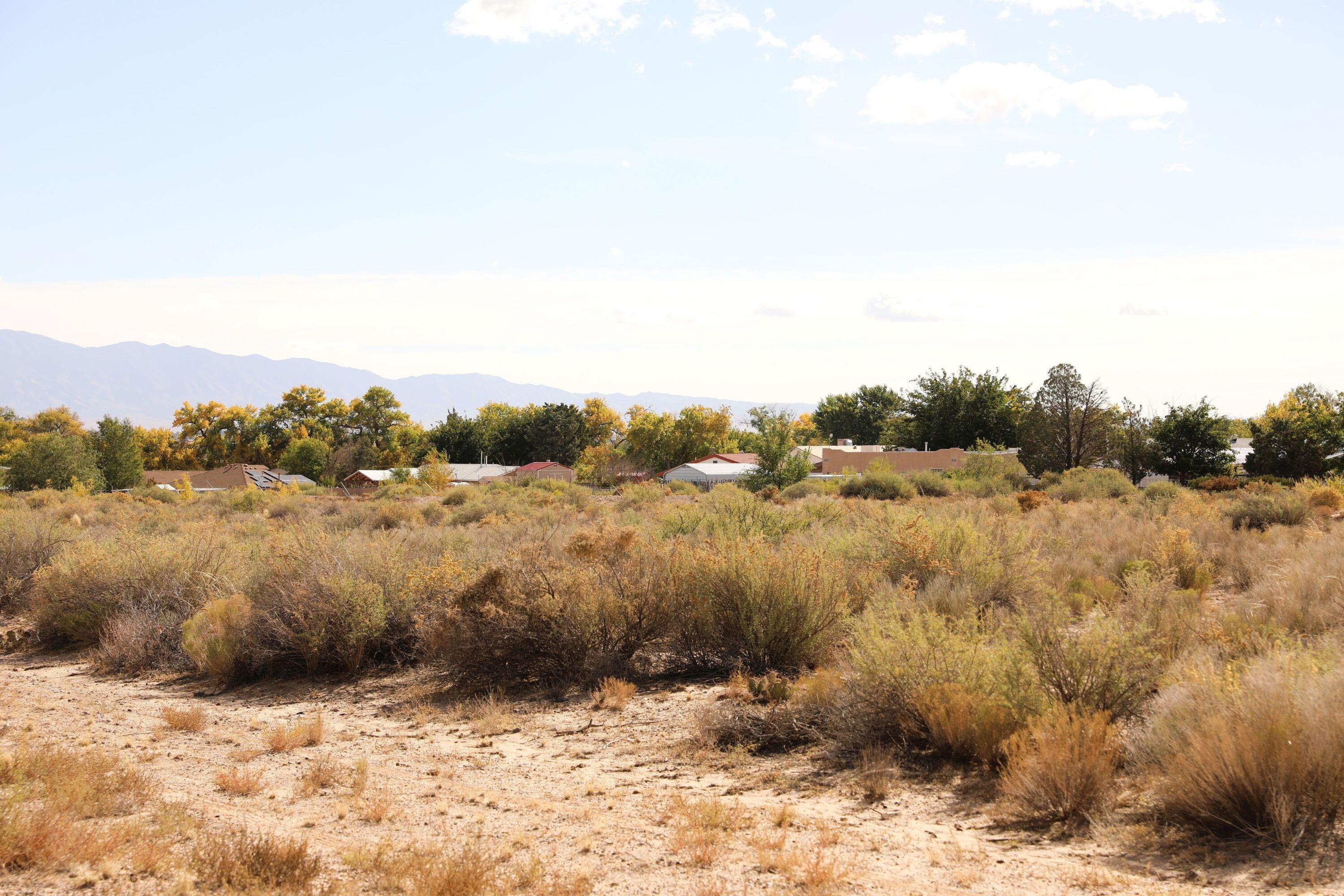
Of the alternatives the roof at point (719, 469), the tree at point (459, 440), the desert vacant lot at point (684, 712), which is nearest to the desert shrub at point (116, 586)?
the desert vacant lot at point (684, 712)

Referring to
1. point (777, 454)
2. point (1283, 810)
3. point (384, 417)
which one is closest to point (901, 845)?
point (1283, 810)

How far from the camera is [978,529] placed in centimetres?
1228

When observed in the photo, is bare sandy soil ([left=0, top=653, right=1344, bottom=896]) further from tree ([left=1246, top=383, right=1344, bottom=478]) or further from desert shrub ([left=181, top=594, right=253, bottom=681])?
tree ([left=1246, top=383, right=1344, bottom=478])

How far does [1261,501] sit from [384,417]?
88435 mm

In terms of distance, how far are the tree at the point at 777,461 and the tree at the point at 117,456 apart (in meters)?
47.6

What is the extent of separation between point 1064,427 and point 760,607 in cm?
3997

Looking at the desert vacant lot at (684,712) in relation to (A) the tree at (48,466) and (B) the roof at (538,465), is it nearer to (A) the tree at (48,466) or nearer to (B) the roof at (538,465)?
(A) the tree at (48,466)

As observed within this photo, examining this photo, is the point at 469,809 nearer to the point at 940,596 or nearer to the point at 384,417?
the point at 940,596

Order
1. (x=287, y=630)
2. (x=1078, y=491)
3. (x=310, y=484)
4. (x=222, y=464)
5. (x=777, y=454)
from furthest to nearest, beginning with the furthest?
(x=222, y=464)
(x=310, y=484)
(x=777, y=454)
(x=1078, y=491)
(x=287, y=630)

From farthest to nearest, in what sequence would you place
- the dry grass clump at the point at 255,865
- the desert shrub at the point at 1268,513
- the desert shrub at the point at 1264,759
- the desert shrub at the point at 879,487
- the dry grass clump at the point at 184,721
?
the desert shrub at the point at 879,487, the desert shrub at the point at 1268,513, the dry grass clump at the point at 184,721, the desert shrub at the point at 1264,759, the dry grass clump at the point at 255,865

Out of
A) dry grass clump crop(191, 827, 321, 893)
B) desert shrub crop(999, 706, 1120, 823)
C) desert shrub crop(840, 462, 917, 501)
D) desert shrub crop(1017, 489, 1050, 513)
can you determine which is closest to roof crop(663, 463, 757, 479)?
desert shrub crop(840, 462, 917, 501)

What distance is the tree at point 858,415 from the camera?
11112cm

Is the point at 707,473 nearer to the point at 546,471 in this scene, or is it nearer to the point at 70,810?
the point at 546,471

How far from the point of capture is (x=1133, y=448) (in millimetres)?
42719
